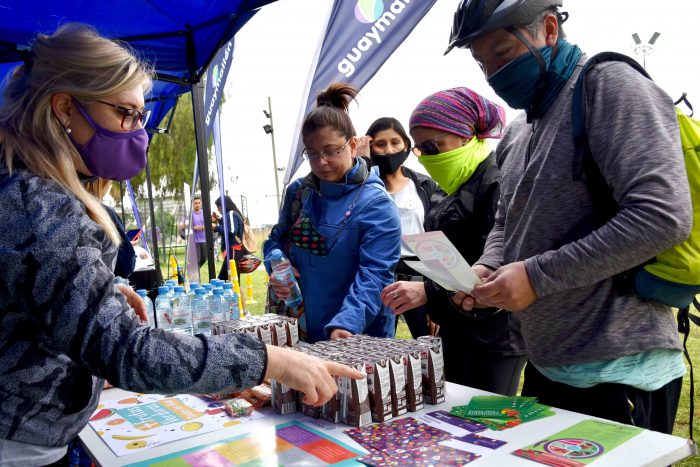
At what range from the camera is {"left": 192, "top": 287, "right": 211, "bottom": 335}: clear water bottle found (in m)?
2.55

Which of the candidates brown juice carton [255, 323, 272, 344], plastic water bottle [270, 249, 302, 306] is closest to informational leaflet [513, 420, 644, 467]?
brown juice carton [255, 323, 272, 344]

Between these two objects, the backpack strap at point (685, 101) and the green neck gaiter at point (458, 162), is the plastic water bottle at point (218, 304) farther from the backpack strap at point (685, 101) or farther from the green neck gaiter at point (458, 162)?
the backpack strap at point (685, 101)

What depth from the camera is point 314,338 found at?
2.47 m

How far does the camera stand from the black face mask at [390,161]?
147 inches

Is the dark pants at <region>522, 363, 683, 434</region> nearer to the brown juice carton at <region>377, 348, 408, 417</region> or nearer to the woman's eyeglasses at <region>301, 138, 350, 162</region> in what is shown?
the brown juice carton at <region>377, 348, 408, 417</region>

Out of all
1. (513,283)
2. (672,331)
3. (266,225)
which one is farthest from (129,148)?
(266,225)

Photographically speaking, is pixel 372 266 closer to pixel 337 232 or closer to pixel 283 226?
pixel 337 232

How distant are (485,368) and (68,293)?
1556 millimetres

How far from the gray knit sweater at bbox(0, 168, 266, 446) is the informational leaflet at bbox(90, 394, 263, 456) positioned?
0.40 metres

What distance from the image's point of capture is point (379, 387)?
1504mm

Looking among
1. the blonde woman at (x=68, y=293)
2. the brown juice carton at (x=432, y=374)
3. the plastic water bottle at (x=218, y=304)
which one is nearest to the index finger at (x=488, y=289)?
the brown juice carton at (x=432, y=374)

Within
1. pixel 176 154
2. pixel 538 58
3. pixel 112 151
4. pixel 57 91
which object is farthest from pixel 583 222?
pixel 176 154

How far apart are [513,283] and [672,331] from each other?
0.43m

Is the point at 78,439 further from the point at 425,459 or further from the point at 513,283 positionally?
the point at 513,283
